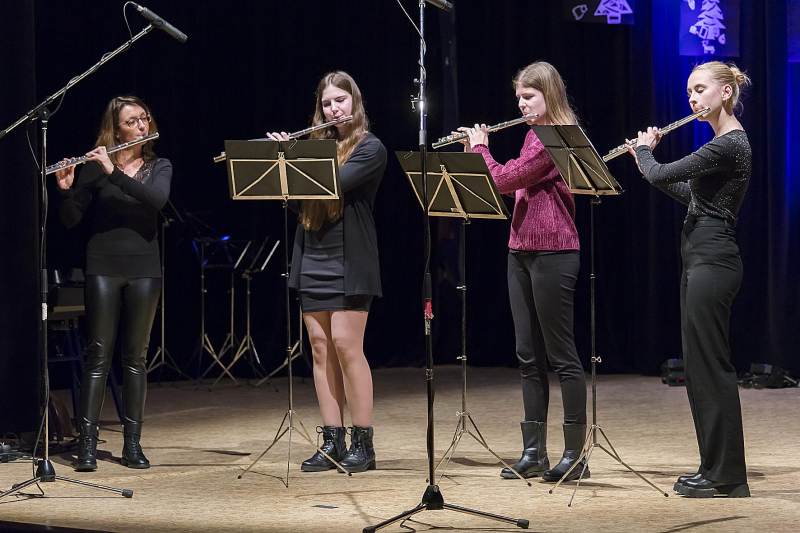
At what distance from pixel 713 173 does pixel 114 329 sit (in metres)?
2.55

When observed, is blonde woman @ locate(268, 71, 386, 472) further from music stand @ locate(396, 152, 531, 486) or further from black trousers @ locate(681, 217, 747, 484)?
black trousers @ locate(681, 217, 747, 484)

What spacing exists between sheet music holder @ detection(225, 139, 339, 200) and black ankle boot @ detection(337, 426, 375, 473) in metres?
1.02

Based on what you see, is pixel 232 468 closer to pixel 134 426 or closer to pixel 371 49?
pixel 134 426

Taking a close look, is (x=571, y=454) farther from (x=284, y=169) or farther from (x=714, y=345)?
(x=284, y=169)

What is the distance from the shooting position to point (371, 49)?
7.93 metres

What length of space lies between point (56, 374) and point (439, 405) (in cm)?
263

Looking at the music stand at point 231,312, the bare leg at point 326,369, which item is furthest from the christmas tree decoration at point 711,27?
the bare leg at point 326,369

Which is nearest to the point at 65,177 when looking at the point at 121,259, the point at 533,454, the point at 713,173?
the point at 121,259

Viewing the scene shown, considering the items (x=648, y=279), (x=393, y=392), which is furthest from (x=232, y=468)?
(x=648, y=279)

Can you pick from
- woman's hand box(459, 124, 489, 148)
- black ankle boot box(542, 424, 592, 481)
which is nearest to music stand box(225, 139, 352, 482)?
woman's hand box(459, 124, 489, 148)

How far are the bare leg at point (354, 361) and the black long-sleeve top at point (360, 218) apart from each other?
0.12 m

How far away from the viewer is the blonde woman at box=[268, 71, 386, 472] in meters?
4.24

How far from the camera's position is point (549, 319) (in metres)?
→ 4.03

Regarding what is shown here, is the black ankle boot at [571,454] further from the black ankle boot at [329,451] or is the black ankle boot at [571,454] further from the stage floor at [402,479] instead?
the black ankle boot at [329,451]
